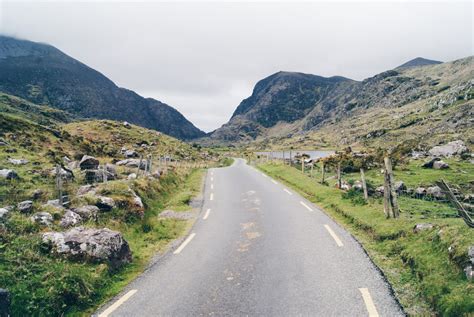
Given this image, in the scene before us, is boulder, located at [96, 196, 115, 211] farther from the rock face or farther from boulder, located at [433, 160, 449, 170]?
boulder, located at [433, 160, 449, 170]

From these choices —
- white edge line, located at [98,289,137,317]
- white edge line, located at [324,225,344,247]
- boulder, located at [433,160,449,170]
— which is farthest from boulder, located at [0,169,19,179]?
boulder, located at [433,160,449,170]

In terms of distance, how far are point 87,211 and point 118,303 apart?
5.83 meters

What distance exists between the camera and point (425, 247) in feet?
26.8

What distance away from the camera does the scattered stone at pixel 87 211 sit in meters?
11.4

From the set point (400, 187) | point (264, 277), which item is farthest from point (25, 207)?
point (400, 187)

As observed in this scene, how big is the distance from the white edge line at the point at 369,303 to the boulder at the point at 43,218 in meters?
9.08

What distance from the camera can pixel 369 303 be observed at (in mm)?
6125

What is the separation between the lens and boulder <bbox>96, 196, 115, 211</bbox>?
12523mm

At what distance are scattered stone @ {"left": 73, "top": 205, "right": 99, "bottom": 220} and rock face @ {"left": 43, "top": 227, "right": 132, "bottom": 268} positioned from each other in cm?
242

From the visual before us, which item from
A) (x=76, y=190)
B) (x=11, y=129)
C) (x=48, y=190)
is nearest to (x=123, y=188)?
(x=76, y=190)

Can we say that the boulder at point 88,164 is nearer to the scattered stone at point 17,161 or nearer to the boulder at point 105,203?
the scattered stone at point 17,161

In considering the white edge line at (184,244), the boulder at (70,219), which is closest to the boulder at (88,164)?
the boulder at (70,219)

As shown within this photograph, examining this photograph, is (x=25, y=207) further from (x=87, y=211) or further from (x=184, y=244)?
(x=184, y=244)

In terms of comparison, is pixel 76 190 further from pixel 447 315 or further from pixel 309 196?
pixel 447 315
